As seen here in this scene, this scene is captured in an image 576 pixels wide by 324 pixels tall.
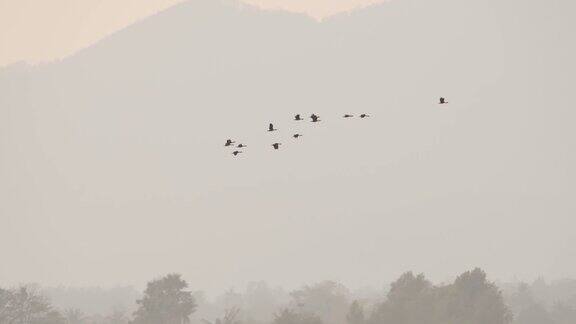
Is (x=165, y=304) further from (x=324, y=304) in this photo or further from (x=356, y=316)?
(x=324, y=304)

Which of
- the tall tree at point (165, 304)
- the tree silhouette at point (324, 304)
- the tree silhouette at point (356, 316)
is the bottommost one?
the tree silhouette at point (356, 316)

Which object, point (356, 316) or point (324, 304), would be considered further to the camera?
point (324, 304)

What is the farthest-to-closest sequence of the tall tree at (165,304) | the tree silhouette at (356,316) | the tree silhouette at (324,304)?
the tree silhouette at (324,304) → the tall tree at (165,304) → the tree silhouette at (356,316)

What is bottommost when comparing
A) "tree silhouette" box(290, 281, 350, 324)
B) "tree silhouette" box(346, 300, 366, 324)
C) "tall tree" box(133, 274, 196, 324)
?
"tree silhouette" box(346, 300, 366, 324)

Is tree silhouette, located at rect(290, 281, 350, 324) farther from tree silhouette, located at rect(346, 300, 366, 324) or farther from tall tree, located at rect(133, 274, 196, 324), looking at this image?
tree silhouette, located at rect(346, 300, 366, 324)

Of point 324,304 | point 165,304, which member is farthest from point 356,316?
point 324,304

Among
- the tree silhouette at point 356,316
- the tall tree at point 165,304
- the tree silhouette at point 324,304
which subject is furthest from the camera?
the tree silhouette at point 324,304

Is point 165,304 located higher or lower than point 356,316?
higher

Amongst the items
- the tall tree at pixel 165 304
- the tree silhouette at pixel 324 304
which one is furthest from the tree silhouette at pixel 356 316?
the tree silhouette at pixel 324 304

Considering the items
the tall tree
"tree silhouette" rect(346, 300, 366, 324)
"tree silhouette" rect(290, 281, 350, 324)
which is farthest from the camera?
"tree silhouette" rect(290, 281, 350, 324)

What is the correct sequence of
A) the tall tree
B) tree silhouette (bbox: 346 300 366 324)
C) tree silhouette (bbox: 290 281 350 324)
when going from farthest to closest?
tree silhouette (bbox: 290 281 350 324) < the tall tree < tree silhouette (bbox: 346 300 366 324)

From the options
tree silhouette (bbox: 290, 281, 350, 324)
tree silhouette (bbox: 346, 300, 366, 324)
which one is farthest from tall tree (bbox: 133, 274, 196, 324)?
tree silhouette (bbox: 290, 281, 350, 324)

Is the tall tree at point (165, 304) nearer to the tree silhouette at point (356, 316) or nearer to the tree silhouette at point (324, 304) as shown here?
the tree silhouette at point (356, 316)

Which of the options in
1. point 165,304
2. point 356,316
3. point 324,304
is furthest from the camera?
point 324,304
